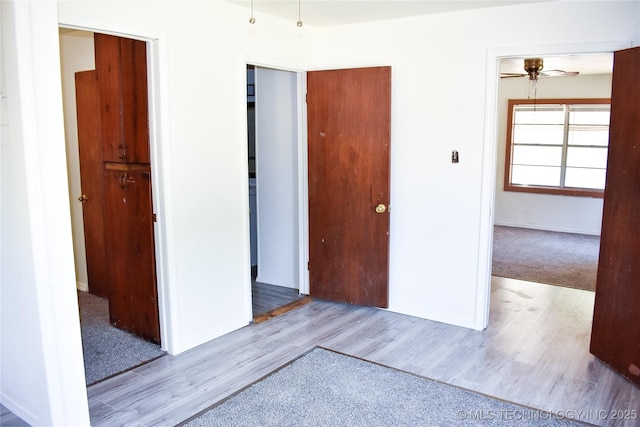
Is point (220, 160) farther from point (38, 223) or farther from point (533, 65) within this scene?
point (533, 65)

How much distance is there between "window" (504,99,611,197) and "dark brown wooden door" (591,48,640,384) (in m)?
Answer: 4.79

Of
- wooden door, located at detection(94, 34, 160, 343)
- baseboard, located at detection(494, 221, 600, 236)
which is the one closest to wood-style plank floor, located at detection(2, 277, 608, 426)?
wooden door, located at detection(94, 34, 160, 343)

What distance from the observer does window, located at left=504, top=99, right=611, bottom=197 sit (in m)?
7.51

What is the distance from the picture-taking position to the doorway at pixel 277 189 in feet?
14.8

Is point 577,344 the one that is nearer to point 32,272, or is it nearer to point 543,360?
point 543,360

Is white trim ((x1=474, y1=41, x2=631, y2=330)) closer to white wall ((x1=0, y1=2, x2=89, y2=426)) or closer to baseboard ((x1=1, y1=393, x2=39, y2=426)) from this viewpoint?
white wall ((x1=0, y1=2, x2=89, y2=426))

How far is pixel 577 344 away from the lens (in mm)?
3580

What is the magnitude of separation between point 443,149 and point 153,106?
208cm

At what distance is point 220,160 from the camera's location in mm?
3541

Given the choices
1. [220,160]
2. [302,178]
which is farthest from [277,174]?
[220,160]

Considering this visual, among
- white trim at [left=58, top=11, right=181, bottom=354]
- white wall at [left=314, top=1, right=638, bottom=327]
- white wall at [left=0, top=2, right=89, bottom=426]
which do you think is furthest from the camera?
white wall at [left=314, top=1, right=638, bottom=327]

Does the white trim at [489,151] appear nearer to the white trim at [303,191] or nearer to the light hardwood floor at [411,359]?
the light hardwood floor at [411,359]

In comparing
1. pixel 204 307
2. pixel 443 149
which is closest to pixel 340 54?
pixel 443 149

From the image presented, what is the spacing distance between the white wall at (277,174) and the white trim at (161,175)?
1.51 metres
